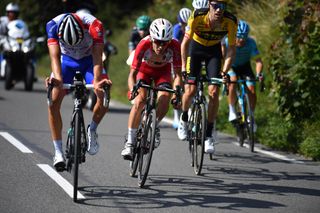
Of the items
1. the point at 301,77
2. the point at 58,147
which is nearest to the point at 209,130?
the point at 301,77

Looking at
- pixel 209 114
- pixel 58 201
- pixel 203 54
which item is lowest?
pixel 58 201

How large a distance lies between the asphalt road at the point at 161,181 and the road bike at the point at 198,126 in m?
0.22

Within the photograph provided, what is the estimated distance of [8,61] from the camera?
2244cm

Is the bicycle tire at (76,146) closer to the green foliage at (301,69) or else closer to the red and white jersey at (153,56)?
the red and white jersey at (153,56)

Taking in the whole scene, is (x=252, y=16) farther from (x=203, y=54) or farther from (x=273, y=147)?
(x=203, y=54)

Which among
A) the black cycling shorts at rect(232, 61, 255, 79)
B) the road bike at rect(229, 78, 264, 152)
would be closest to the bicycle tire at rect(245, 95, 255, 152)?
the road bike at rect(229, 78, 264, 152)

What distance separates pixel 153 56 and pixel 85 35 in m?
1.32

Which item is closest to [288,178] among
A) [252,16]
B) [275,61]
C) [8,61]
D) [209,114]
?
[209,114]

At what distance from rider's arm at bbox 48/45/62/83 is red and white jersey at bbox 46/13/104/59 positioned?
68 mm

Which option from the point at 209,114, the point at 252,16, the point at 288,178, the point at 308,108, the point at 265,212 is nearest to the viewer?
the point at 265,212

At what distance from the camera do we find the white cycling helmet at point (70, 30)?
9.54 m

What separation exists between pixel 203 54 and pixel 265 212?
4.16m

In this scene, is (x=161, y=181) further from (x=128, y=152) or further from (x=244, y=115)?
(x=244, y=115)

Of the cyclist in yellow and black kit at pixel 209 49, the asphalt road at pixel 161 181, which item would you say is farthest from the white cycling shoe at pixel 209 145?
the asphalt road at pixel 161 181
